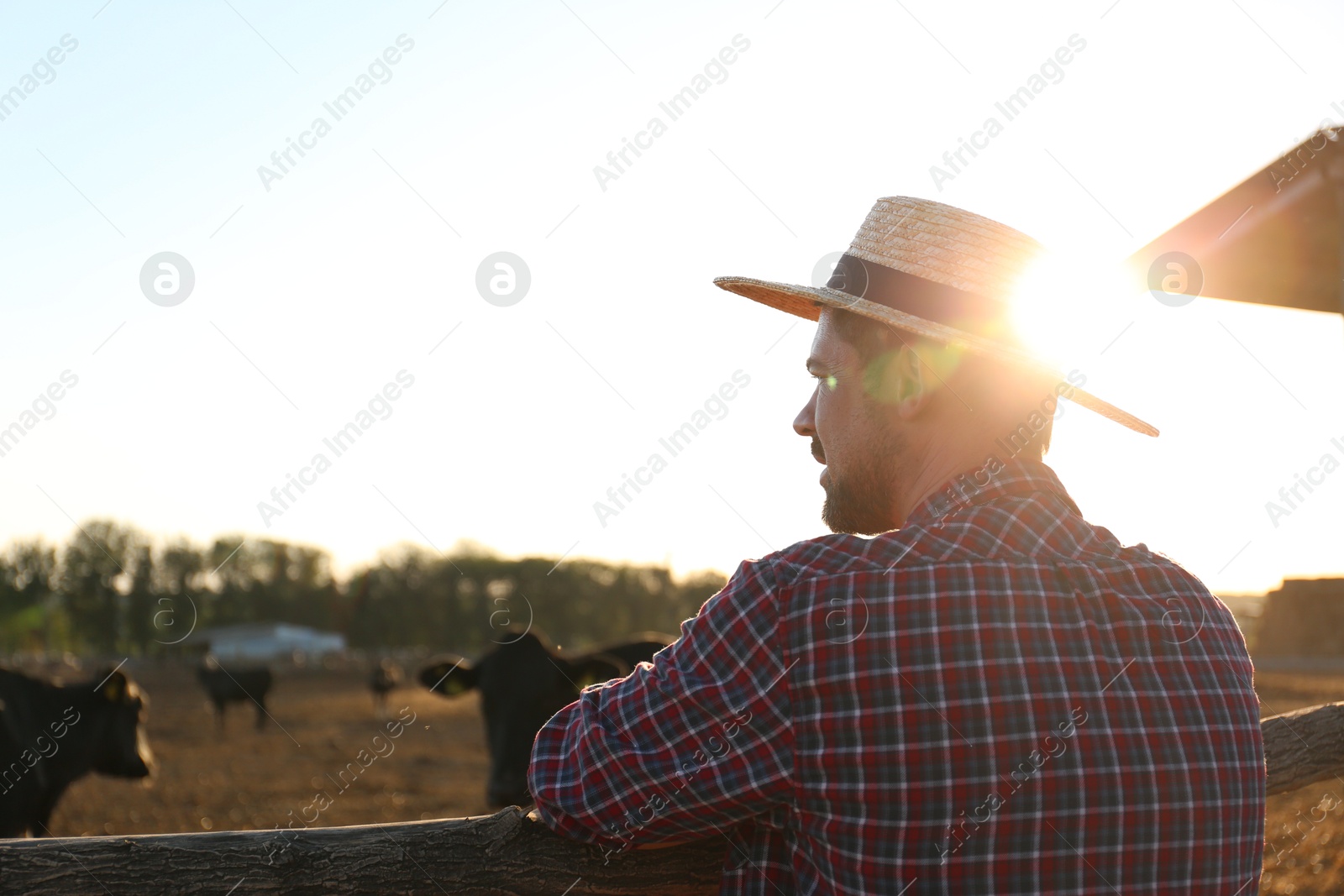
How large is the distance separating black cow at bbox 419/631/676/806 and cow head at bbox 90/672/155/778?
14.3 feet

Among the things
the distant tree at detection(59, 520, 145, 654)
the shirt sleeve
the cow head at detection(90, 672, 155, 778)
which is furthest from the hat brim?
the distant tree at detection(59, 520, 145, 654)

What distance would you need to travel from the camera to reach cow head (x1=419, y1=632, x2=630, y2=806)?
6.70 m

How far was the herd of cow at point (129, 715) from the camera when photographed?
682cm

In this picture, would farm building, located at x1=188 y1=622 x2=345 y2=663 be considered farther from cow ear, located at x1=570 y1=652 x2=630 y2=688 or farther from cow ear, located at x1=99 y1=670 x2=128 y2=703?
cow ear, located at x1=570 y1=652 x2=630 y2=688

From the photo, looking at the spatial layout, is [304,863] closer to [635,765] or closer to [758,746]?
[635,765]

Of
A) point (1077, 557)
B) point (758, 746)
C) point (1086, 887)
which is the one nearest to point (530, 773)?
point (758, 746)

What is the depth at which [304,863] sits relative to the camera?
1.77m

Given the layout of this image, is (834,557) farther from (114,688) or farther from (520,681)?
(114,688)

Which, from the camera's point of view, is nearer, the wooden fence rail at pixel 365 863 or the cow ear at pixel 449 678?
the wooden fence rail at pixel 365 863

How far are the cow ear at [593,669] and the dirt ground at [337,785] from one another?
7.82ft

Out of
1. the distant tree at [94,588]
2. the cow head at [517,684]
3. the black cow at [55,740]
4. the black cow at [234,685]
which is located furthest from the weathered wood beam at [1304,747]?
the distant tree at [94,588]

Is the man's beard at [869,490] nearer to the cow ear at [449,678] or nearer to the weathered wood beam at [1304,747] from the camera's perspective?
the weathered wood beam at [1304,747]

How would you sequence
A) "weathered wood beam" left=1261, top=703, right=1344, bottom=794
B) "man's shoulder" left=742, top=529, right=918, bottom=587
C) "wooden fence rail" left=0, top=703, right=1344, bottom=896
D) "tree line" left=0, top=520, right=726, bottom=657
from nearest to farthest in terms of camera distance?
"man's shoulder" left=742, top=529, right=918, bottom=587, "wooden fence rail" left=0, top=703, right=1344, bottom=896, "weathered wood beam" left=1261, top=703, right=1344, bottom=794, "tree line" left=0, top=520, right=726, bottom=657

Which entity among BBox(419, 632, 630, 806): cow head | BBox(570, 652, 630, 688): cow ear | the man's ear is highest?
the man's ear
